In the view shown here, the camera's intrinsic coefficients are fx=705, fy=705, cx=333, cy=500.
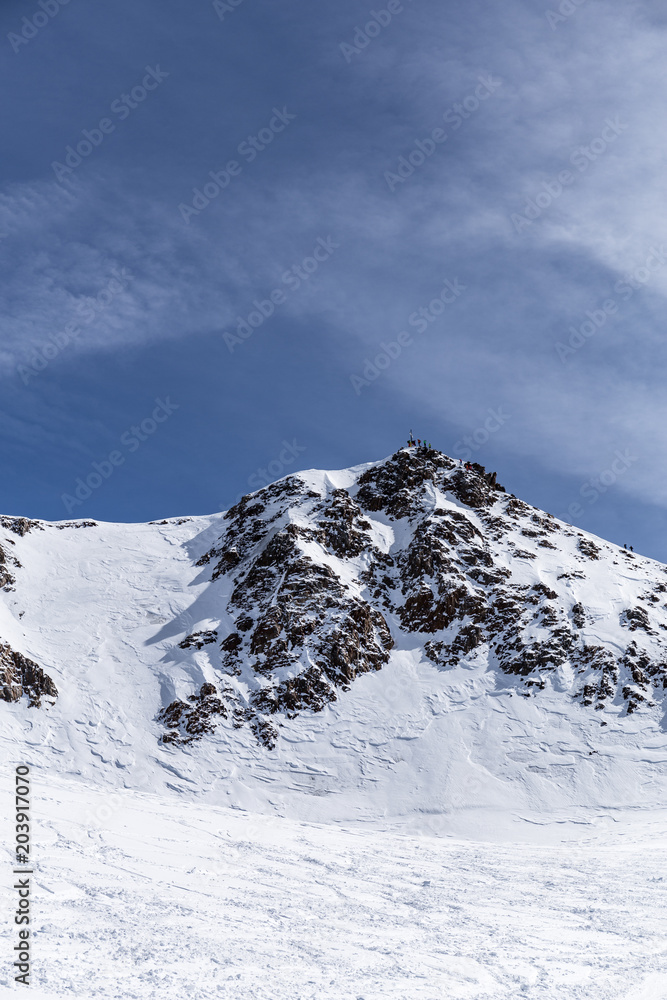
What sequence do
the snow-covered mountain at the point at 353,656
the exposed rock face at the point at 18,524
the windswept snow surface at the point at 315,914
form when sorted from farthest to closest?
the exposed rock face at the point at 18,524 → the snow-covered mountain at the point at 353,656 → the windswept snow surface at the point at 315,914

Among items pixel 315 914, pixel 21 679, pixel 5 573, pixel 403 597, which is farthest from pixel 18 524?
pixel 315 914

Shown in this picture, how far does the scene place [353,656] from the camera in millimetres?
56562

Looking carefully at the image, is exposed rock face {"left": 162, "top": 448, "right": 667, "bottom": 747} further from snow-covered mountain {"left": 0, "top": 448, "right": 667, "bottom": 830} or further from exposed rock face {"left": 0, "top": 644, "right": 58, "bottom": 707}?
exposed rock face {"left": 0, "top": 644, "right": 58, "bottom": 707}

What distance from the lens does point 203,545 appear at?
248 ft

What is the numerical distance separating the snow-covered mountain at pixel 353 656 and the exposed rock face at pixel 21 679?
0.16 m

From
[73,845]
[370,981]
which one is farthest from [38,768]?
[370,981]

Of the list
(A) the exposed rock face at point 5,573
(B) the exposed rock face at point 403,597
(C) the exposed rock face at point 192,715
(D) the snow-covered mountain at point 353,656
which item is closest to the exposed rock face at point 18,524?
(D) the snow-covered mountain at point 353,656

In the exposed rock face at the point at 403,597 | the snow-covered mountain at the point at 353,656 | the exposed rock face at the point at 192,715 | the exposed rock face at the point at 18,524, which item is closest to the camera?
the snow-covered mountain at the point at 353,656

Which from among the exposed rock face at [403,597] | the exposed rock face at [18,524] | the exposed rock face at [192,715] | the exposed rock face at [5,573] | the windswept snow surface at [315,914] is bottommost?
the windswept snow surface at [315,914]

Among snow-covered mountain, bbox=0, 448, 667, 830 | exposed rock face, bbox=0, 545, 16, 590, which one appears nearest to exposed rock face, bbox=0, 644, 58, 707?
snow-covered mountain, bbox=0, 448, 667, 830

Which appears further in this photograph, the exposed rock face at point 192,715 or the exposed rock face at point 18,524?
the exposed rock face at point 18,524

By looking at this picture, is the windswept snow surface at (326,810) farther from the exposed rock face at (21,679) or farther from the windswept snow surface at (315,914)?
the exposed rock face at (21,679)

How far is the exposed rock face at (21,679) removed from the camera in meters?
49.2

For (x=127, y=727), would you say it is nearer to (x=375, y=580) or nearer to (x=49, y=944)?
(x=375, y=580)
